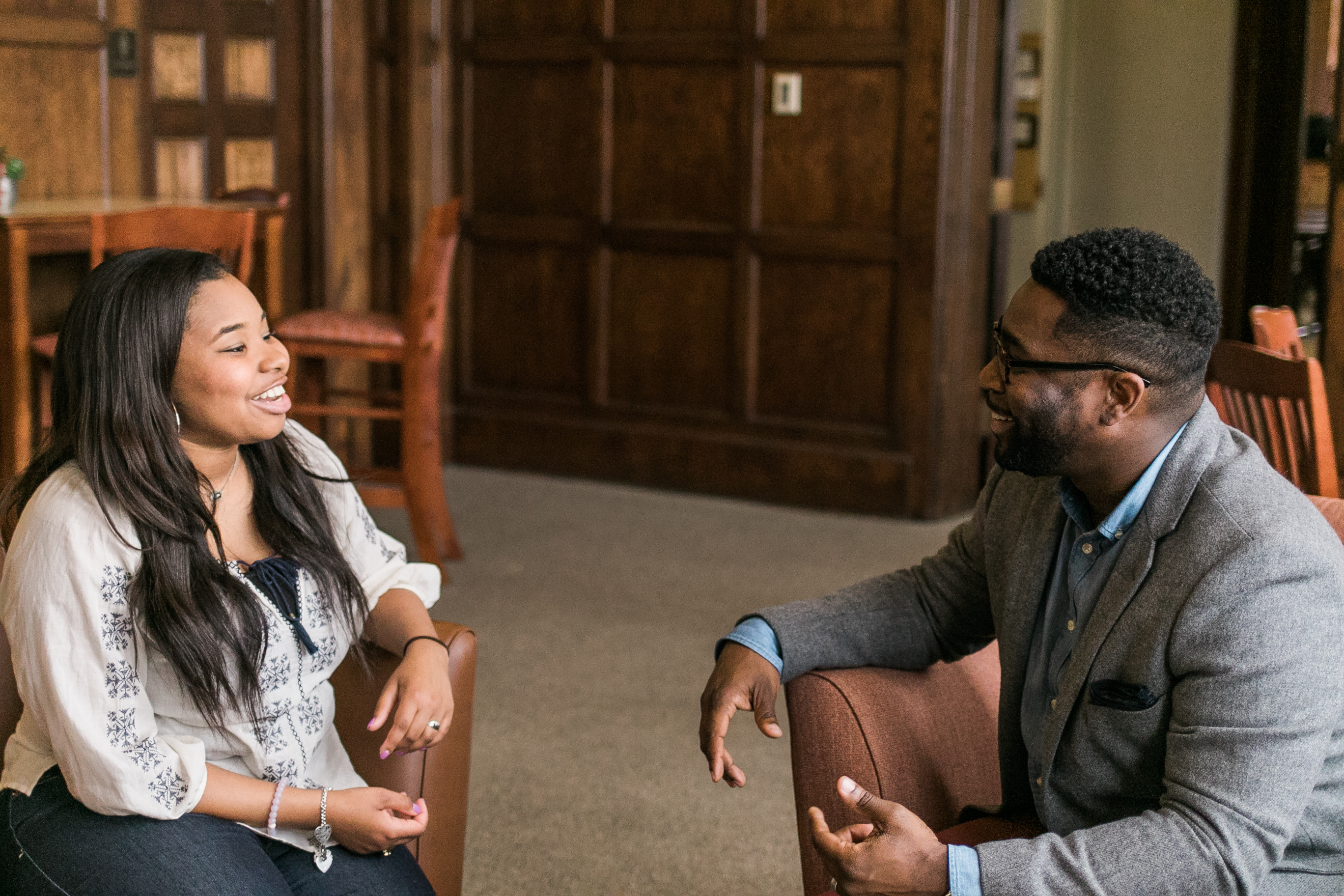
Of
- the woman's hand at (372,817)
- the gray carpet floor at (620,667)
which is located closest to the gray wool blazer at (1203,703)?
the woman's hand at (372,817)

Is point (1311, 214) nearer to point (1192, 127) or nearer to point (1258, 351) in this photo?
point (1192, 127)

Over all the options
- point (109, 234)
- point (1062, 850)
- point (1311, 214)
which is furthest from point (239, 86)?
point (1062, 850)

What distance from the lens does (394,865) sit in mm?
1591

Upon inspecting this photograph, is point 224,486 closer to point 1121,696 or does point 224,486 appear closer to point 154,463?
point 154,463

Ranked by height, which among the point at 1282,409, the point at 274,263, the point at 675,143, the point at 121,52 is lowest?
the point at 1282,409

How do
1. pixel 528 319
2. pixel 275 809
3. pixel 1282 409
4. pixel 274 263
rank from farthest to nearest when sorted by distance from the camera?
pixel 528 319, pixel 274 263, pixel 1282 409, pixel 275 809

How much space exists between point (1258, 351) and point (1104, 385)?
1.20 meters

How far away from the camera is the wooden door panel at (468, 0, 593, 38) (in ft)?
16.4

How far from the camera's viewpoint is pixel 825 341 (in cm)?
476

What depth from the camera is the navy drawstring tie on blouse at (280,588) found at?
1.57 meters

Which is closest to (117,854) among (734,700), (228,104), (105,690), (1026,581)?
(105,690)

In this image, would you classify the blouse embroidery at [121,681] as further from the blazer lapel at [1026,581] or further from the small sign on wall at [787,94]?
the small sign on wall at [787,94]

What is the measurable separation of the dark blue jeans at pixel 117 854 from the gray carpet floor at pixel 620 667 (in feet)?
3.23

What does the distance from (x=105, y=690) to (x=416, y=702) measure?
33 centimetres
